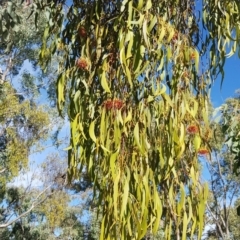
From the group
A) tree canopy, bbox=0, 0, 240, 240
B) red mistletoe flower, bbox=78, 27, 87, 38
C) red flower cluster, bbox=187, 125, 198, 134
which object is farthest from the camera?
red mistletoe flower, bbox=78, 27, 87, 38

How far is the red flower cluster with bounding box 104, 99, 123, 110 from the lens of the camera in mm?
1022

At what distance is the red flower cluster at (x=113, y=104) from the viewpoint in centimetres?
102

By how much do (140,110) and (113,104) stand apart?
0.22 ft

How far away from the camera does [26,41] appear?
8.63 metres

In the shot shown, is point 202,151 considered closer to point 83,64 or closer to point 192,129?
point 192,129

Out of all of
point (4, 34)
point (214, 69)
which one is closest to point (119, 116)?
point (214, 69)

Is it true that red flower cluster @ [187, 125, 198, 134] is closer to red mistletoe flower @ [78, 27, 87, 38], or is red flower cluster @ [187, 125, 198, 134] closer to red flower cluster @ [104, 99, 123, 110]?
red flower cluster @ [104, 99, 123, 110]

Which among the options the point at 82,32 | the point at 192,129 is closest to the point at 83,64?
the point at 82,32

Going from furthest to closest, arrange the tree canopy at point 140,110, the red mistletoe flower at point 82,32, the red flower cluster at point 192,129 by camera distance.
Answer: the red mistletoe flower at point 82,32 < the red flower cluster at point 192,129 < the tree canopy at point 140,110

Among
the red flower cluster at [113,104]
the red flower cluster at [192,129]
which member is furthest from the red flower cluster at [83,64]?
the red flower cluster at [192,129]

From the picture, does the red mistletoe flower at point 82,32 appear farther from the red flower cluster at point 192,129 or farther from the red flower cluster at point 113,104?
the red flower cluster at point 192,129

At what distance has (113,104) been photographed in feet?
3.36

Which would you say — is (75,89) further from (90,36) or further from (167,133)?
(167,133)

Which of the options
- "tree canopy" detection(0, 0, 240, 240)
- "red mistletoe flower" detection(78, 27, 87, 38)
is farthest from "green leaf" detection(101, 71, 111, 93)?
"red mistletoe flower" detection(78, 27, 87, 38)
